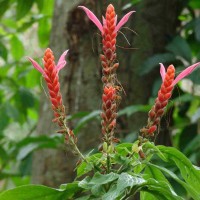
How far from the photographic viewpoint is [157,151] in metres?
1.07

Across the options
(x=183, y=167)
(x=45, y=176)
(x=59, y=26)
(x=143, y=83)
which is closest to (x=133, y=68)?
(x=143, y=83)

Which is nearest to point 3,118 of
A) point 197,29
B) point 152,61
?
point 152,61

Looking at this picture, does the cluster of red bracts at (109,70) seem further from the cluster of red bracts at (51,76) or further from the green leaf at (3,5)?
the green leaf at (3,5)

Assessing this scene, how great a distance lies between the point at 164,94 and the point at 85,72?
58.8 inches

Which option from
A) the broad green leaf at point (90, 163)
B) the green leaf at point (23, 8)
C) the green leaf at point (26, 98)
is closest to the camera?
the broad green leaf at point (90, 163)

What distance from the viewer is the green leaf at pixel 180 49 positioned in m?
2.57

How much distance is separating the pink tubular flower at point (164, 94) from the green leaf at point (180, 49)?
5.16ft

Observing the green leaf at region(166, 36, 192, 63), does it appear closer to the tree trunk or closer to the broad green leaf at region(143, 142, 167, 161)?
the tree trunk

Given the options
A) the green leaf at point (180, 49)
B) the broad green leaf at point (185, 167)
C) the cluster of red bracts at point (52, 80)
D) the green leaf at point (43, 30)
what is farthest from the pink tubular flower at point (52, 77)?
the green leaf at point (43, 30)

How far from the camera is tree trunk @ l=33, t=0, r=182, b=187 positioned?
96.4 inches

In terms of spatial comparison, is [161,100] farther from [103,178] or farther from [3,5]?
[3,5]

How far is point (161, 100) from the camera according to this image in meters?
1.00

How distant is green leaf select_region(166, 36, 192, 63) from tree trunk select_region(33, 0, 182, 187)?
67 millimetres

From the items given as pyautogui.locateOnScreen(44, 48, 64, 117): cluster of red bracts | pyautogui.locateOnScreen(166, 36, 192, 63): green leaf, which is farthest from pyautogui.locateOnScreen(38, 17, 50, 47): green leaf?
pyautogui.locateOnScreen(44, 48, 64, 117): cluster of red bracts
